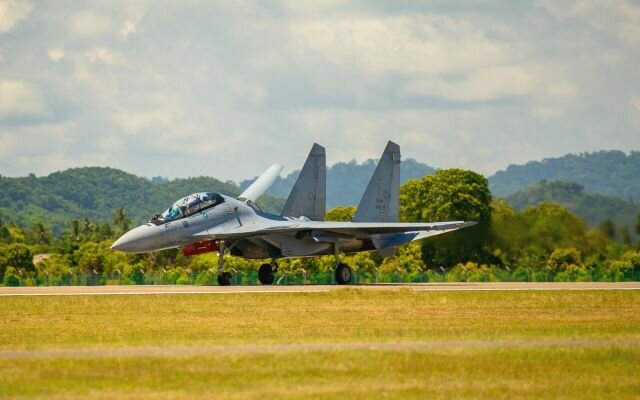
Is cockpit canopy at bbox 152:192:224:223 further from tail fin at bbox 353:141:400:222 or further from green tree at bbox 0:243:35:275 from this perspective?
green tree at bbox 0:243:35:275

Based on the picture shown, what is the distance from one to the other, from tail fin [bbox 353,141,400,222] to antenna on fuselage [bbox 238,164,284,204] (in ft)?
14.1

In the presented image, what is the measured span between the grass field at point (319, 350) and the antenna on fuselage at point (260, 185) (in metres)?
14.1

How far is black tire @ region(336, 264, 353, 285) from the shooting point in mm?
46031

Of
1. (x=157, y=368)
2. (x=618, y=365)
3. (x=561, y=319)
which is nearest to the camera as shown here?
(x=157, y=368)

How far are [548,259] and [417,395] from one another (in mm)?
39293

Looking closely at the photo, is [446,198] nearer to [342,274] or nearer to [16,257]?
[16,257]

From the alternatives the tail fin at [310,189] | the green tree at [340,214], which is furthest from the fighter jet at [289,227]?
the green tree at [340,214]

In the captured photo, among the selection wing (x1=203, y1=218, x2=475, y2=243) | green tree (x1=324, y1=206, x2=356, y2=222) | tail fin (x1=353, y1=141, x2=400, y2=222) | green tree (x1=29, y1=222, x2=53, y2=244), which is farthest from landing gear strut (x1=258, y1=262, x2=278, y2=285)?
green tree (x1=29, y1=222, x2=53, y2=244)

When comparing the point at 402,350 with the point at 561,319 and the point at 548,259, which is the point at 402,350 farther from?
the point at 548,259

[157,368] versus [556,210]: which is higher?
[556,210]

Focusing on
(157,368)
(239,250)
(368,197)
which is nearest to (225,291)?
(239,250)

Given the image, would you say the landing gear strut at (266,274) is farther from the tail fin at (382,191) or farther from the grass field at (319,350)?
the grass field at (319,350)

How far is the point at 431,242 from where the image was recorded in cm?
5347

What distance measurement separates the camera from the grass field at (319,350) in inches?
671
